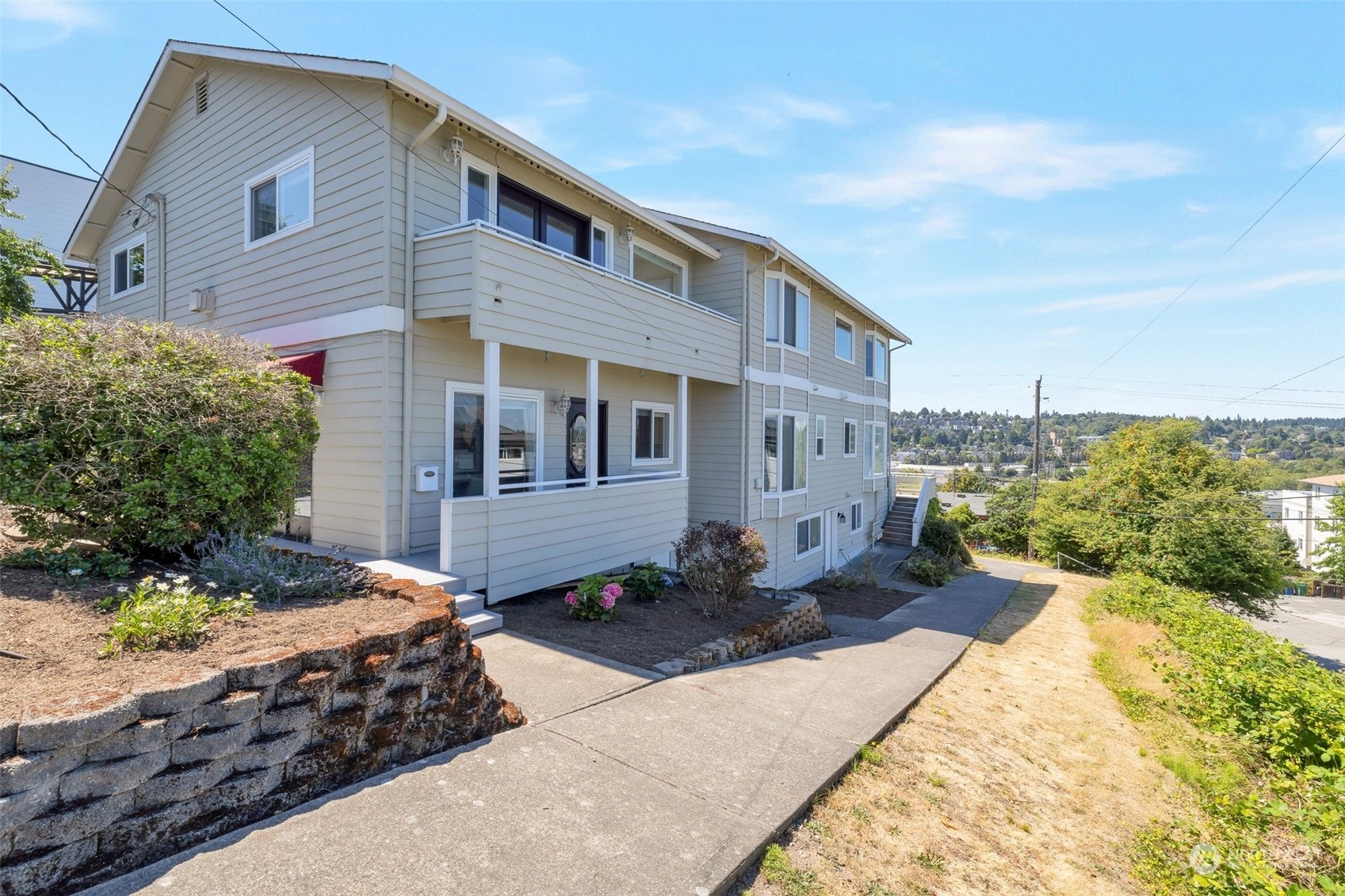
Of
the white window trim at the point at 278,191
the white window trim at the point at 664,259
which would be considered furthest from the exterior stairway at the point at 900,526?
the white window trim at the point at 278,191

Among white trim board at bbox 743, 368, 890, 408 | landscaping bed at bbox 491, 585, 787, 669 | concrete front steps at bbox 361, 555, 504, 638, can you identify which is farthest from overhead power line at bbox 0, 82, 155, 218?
white trim board at bbox 743, 368, 890, 408

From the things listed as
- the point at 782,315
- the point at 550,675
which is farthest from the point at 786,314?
the point at 550,675

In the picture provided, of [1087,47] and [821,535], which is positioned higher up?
[1087,47]

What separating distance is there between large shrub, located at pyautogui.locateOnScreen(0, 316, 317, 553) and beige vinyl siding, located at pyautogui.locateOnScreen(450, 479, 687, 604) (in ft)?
6.49

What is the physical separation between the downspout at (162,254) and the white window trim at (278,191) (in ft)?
9.69

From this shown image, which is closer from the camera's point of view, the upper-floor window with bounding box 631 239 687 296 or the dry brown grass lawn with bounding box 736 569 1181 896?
the dry brown grass lawn with bounding box 736 569 1181 896

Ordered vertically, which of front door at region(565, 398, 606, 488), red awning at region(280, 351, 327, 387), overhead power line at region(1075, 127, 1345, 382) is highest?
overhead power line at region(1075, 127, 1345, 382)

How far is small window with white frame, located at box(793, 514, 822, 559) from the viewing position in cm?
1548

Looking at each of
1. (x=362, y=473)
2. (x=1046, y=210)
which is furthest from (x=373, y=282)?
(x=1046, y=210)

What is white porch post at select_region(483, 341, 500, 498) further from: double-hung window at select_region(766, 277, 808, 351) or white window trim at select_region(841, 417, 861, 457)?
white window trim at select_region(841, 417, 861, 457)

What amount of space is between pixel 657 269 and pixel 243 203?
7144 mm

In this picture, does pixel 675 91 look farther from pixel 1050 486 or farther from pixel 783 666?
pixel 1050 486

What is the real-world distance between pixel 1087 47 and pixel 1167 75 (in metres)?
2.26

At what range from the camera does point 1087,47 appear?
381 inches
